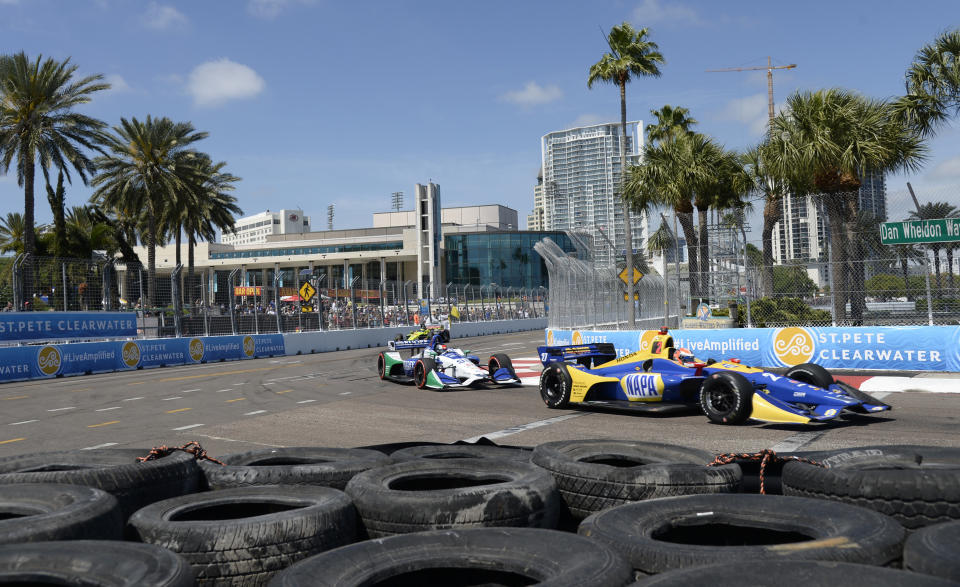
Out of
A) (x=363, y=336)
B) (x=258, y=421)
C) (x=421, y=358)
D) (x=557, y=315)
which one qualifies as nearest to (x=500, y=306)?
(x=363, y=336)

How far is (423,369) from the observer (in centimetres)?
1598

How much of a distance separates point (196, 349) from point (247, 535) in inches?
1026

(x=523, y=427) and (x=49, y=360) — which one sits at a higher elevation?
(x=49, y=360)

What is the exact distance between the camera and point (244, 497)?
4.11 metres

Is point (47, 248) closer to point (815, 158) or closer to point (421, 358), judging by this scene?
point (421, 358)

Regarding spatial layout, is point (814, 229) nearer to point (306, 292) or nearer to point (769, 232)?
point (769, 232)

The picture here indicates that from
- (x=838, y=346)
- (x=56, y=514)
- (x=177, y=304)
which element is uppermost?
(x=177, y=304)

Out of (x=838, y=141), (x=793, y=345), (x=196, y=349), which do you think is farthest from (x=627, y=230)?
(x=196, y=349)

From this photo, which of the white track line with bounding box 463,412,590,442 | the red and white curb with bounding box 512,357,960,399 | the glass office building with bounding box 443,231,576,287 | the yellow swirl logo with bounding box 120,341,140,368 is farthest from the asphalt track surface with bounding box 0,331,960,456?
the glass office building with bounding box 443,231,576,287

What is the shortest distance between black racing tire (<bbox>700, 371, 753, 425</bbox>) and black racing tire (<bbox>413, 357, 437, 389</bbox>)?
697cm

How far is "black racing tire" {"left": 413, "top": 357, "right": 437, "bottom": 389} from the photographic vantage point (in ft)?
52.1

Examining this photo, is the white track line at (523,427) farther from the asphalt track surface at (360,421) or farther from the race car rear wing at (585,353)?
the race car rear wing at (585,353)

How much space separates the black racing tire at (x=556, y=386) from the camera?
1212cm

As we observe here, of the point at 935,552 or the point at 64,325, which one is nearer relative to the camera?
the point at 935,552
